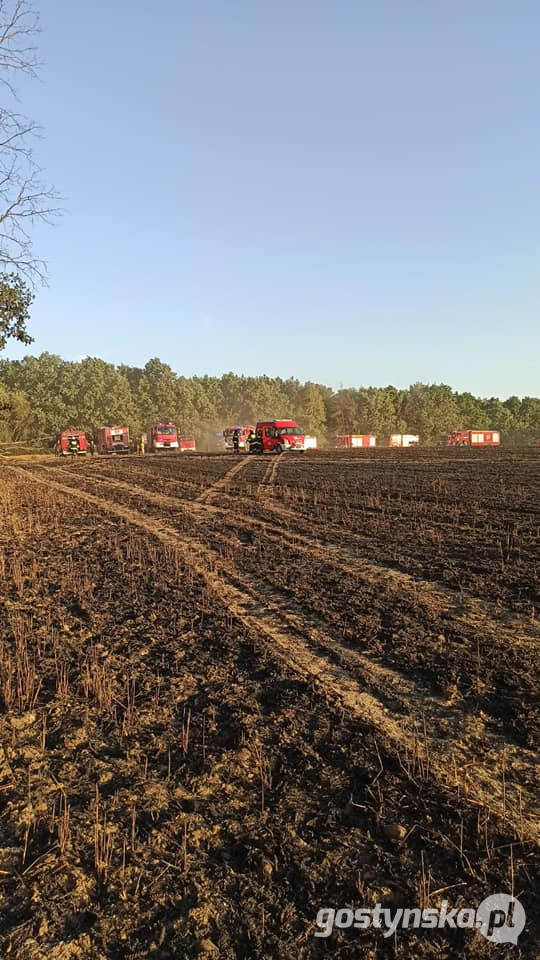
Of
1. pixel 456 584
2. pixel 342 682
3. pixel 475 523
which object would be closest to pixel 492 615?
pixel 456 584

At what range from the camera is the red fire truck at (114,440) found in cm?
5850

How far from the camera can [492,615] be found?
645 centimetres

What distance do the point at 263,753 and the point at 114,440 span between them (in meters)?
57.5

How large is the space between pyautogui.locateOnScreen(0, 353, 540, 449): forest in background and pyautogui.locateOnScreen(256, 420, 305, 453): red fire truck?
3079 centimetres

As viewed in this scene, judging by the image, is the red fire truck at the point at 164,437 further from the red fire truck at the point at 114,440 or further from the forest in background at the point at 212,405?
the forest in background at the point at 212,405

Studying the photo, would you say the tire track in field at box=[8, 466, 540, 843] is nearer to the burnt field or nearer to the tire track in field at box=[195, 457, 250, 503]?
the burnt field

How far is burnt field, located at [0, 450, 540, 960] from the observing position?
260cm

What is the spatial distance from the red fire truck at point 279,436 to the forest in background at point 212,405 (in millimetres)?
30786

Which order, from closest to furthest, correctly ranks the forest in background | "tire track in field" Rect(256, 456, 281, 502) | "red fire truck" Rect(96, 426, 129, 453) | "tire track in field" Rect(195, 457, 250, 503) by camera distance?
"tire track in field" Rect(195, 457, 250, 503)
"tire track in field" Rect(256, 456, 281, 502)
"red fire truck" Rect(96, 426, 129, 453)
the forest in background

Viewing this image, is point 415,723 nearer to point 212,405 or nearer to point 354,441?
Result: point 354,441

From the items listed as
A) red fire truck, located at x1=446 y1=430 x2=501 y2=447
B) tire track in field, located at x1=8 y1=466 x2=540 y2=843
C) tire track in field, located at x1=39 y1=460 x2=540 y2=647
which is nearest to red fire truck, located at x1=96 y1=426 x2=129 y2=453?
red fire truck, located at x1=446 y1=430 x2=501 y2=447

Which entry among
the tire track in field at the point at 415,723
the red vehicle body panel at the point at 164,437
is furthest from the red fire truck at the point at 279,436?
the tire track in field at the point at 415,723

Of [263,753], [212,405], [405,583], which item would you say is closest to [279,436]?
[405,583]

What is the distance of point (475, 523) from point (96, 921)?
36.6 feet
